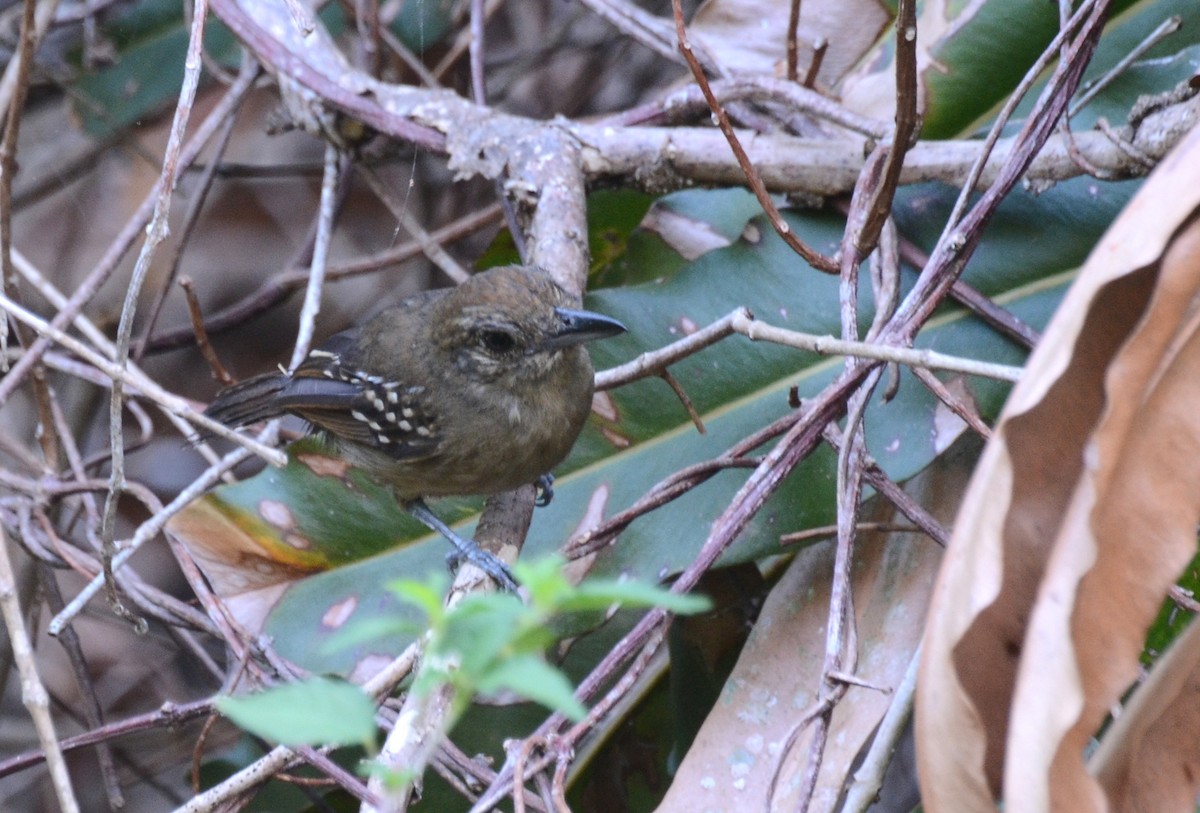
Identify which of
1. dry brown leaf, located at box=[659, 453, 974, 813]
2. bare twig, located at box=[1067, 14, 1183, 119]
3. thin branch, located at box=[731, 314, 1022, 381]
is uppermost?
bare twig, located at box=[1067, 14, 1183, 119]

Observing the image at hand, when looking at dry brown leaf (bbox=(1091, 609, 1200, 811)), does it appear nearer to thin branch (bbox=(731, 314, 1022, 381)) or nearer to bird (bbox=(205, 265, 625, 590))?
thin branch (bbox=(731, 314, 1022, 381))

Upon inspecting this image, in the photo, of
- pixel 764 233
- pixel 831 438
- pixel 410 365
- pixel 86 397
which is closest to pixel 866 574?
pixel 831 438

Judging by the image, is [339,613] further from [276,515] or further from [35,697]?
[35,697]

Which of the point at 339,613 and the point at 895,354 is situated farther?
the point at 339,613

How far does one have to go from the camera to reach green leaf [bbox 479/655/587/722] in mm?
806

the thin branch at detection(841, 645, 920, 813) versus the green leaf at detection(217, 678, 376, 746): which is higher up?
the green leaf at detection(217, 678, 376, 746)

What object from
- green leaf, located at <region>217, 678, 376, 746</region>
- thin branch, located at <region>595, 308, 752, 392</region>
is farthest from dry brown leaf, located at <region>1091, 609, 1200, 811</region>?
thin branch, located at <region>595, 308, 752, 392</region>

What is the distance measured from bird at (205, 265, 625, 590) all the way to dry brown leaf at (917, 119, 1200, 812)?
1252 millimetres

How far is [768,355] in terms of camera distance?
301 cm

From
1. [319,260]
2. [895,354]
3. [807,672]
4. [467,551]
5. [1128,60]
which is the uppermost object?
[1128,60]

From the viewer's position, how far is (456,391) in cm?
308

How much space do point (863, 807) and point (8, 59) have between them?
452 centimetres

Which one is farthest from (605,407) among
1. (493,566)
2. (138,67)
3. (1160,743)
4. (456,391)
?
(138,67)

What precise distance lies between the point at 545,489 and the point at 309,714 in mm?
2289
